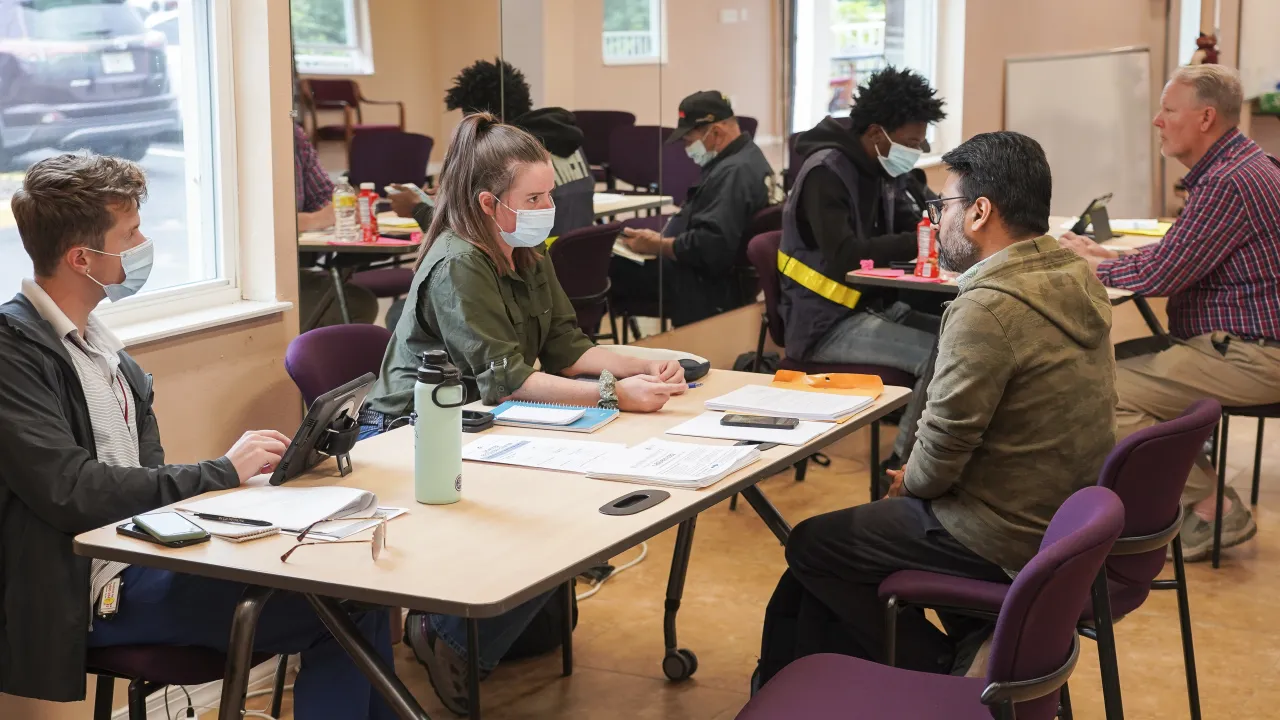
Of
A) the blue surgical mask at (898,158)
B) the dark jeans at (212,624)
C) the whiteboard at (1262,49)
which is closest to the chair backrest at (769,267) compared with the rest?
the blue surgical mask at (898,158)

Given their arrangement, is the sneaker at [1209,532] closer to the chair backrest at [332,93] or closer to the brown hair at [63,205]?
the chair backrest at [332,93]

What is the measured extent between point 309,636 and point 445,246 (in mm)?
923

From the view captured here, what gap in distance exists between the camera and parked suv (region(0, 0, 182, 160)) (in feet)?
8.16

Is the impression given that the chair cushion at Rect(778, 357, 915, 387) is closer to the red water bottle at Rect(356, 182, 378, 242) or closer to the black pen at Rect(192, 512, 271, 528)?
the red water bottle at Rect(356, 182, 378, 242)

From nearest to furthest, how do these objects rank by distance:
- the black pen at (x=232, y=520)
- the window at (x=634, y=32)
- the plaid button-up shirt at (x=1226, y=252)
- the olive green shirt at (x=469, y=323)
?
the black pen at (x=232, y=520) → the olive green shirt at (x=469, y=323) → the plaid button-up shirt at (x=1226, y=252) → the window at (x=634, y=32)

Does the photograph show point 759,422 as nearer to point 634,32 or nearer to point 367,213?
point 367,213

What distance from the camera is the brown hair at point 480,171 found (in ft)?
8.95

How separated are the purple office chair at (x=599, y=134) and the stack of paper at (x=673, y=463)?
2254mm

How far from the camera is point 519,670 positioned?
3145mm

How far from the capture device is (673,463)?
2180mm

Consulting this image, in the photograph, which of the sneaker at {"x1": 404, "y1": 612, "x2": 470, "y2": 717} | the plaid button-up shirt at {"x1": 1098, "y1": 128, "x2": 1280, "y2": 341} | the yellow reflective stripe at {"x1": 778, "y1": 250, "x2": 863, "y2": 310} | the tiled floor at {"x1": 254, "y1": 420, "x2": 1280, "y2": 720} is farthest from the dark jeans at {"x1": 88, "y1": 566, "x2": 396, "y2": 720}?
the plaid button-up shirt at {"x1": 1098, "y1": 128, "x2": 1280, "y2": 341}

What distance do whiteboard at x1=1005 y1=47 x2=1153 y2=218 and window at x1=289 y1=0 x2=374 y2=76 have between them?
18.9ft

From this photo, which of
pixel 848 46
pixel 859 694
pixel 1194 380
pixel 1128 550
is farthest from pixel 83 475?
pixel 848 46

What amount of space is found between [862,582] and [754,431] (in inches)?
13.9
